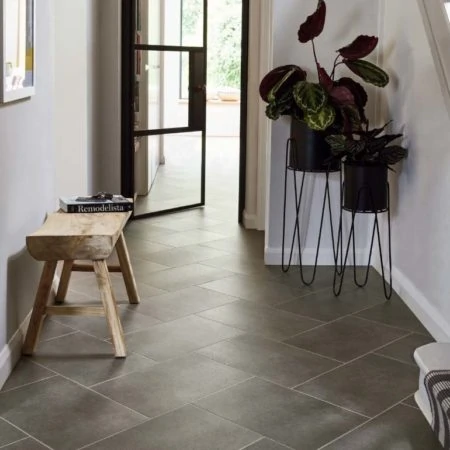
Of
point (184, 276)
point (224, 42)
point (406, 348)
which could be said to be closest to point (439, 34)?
point (406, 348)

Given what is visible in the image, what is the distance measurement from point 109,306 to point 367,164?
5.52 ft

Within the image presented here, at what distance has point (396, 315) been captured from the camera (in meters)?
4.14

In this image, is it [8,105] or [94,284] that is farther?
[94,284]

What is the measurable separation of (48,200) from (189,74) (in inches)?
114

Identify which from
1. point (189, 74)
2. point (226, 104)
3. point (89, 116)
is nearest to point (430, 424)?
point (89, 116)

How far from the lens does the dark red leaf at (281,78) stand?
4508 millimetres

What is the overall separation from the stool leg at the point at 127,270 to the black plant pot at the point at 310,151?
115cm

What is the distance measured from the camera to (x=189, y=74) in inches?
270

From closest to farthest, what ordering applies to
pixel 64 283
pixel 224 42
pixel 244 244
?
pixel 64 283 → pixel 244 244 → pixel 224 42

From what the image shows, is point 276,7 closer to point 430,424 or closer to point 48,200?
point 48,200

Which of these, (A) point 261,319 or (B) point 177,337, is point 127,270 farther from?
(A) point 261,319

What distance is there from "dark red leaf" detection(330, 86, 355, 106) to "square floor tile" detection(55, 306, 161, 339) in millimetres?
1490

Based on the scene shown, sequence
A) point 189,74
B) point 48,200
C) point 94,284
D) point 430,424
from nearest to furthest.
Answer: point 430,424 < point 48,200 < point 94,284 < point 189,74

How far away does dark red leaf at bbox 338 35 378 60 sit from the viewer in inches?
174
